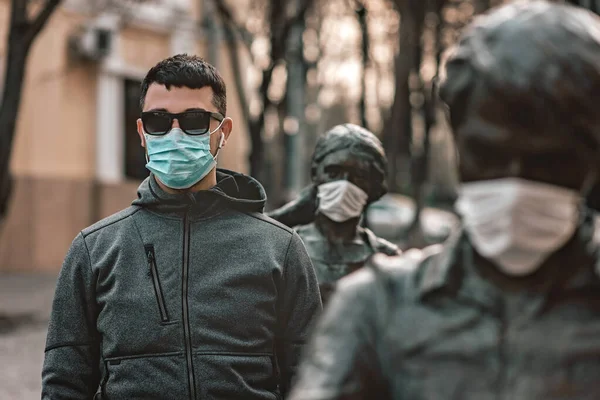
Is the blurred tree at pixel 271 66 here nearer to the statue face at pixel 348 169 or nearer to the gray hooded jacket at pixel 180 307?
the statue face at pixel 348 169

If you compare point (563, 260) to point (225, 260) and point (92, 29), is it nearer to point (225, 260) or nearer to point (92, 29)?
point (225, 260)

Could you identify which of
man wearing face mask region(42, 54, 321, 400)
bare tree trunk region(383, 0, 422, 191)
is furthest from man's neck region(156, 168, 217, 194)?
bare tree trunk region(383, 0, 422, 191)

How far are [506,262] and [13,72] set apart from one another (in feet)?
38.9

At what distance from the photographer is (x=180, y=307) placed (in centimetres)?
338

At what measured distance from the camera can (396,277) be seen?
1772 mm

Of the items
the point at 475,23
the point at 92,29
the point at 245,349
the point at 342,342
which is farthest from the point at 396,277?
the point at 92,29

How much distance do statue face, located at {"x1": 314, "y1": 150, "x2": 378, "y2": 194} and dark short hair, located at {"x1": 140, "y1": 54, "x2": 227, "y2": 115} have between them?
1579mm

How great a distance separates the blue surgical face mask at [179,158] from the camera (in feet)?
12.1

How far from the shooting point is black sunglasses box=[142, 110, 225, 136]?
12.1 feet

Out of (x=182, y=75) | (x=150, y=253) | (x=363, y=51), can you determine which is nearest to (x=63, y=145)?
(x=363, y=51)

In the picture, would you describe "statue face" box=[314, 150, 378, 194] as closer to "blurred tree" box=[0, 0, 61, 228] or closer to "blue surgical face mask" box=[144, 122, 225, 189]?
"blue surgical face mask" box=[144, 122, 225, 189]

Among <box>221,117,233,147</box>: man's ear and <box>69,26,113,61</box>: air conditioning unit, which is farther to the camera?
<box>69,26,113,61</box>: air conditioning unit

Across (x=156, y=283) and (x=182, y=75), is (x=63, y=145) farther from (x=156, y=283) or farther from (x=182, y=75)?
(x=156, y=283)

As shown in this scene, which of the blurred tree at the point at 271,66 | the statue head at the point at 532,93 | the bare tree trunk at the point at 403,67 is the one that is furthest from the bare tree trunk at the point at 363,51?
the statue head at the point at 532,93
